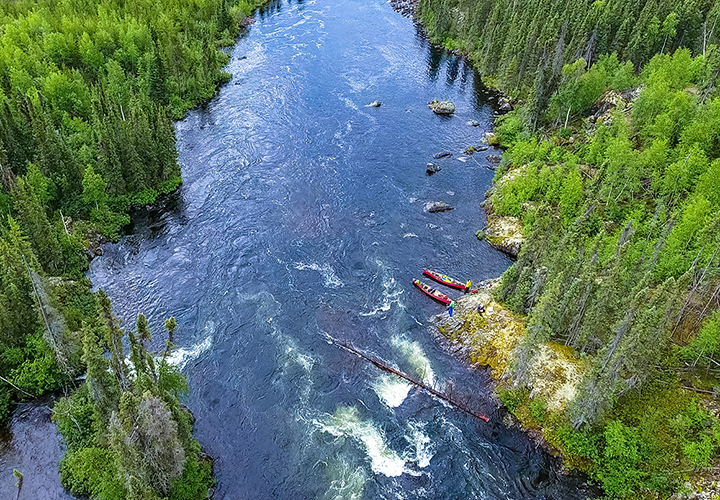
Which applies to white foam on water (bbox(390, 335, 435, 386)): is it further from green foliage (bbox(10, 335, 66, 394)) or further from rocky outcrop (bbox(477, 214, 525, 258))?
green foliage (bbox(10, 335, 66, 394))

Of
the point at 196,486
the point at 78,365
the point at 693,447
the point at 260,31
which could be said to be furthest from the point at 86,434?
the point at 260,31

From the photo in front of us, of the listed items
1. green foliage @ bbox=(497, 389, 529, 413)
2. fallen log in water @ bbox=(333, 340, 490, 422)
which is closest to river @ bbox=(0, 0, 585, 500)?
fallen log in water @ bbox=(333, 340, 490, 422)

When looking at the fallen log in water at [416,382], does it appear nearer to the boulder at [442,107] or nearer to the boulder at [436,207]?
the boulder at [436,207]

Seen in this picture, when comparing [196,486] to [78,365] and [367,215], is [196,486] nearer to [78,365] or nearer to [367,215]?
[78,365]

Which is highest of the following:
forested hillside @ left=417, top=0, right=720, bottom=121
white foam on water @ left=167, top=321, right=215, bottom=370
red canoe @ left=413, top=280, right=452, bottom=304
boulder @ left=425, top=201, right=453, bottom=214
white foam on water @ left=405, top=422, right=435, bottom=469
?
forested hillside @ left=417, top=0, right=720, bottom=121

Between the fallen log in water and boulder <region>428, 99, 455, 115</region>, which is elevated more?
boulder <region>428, 99, 455, 115</region>

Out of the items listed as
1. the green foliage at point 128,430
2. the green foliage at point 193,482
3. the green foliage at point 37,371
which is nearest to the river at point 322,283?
the green foliage at point 193,482
